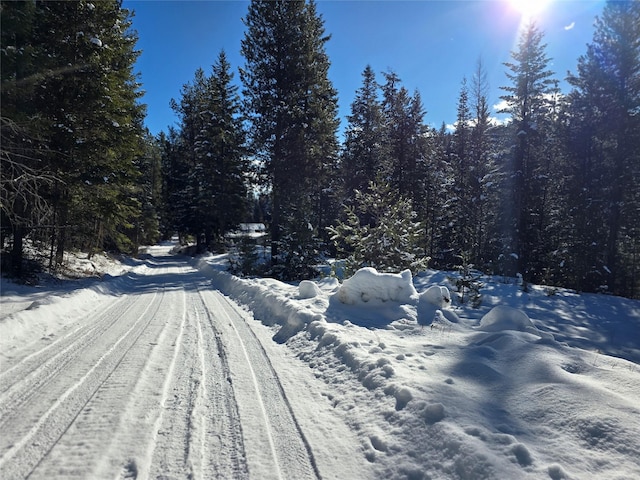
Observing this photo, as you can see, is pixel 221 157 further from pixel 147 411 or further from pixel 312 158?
pixel 147 411

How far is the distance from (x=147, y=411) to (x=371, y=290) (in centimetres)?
568

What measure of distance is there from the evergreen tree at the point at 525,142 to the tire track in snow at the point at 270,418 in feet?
63.5

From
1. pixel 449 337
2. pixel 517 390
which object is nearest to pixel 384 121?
pixel 449 337

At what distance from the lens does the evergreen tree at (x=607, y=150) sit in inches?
738

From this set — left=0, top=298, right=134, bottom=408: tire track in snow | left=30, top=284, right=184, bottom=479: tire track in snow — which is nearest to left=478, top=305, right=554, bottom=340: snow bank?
left=30, top=284, right=184, bottom=479: tire track in snow

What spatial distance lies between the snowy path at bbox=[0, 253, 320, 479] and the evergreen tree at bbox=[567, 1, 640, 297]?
2076 cm

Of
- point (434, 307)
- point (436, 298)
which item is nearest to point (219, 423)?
point (434, 307)

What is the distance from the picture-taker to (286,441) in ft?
10.6

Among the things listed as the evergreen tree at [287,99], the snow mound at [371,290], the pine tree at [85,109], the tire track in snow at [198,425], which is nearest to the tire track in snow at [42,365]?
the tire track in snow at [198,425]

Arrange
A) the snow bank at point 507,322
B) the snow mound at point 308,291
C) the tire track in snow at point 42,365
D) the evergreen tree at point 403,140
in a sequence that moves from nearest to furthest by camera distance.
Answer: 1. the tire track in snow at point 42,365
2. the snow bank at point 507,322
3. the snow mound at point 308,291
4. the evergreen tree at point 403,140

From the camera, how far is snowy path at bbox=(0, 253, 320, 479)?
110 inches

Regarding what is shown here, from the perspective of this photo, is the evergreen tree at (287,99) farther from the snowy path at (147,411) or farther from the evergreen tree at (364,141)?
the snowy path at (147,411)

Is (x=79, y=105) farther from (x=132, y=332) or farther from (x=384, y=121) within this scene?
(x=384, y=121)

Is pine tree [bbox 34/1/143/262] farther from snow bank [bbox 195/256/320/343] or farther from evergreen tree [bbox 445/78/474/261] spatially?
evergreen tree [bbox 445/78/474/261]
